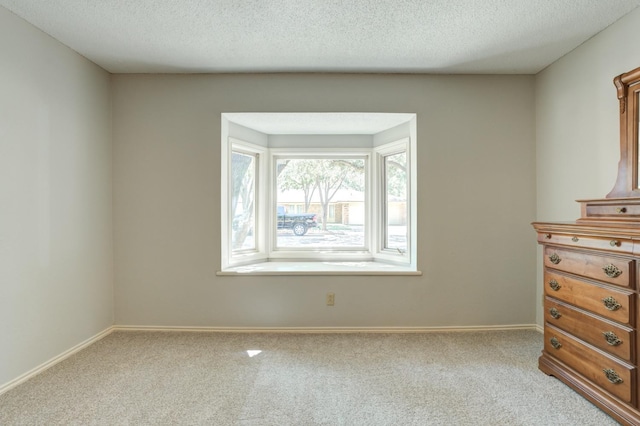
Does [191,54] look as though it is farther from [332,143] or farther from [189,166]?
[332,143]

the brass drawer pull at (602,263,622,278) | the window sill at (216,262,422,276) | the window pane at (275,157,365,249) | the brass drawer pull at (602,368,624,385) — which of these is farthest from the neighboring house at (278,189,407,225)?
the brass drawer pull at (602,368,624,385)

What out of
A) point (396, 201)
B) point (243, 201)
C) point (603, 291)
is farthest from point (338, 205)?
point (603, 291)

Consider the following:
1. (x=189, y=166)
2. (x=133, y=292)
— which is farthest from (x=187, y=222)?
(x=133, y=292)

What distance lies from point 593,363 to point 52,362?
3.57m

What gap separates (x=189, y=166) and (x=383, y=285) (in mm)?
2125

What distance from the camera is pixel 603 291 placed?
73.2 inches

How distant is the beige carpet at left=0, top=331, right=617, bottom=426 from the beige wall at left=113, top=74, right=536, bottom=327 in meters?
0.30

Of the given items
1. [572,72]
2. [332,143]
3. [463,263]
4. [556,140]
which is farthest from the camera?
[332,143]

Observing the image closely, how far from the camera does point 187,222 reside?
3.11 meters

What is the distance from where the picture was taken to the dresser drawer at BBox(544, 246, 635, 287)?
1742 mm

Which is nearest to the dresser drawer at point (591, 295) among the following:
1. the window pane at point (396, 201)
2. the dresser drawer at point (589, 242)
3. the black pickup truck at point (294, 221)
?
the dresser drawer at point (589, 242)

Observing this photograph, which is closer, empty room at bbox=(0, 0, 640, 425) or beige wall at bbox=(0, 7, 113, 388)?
empty room at bbox=(0, 0, 640, 425)

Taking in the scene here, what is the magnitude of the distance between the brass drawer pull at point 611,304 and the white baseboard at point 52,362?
3608 mm

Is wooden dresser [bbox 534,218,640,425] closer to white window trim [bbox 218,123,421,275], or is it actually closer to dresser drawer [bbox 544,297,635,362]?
dresser drawer [bbox 544,297,635,362]
